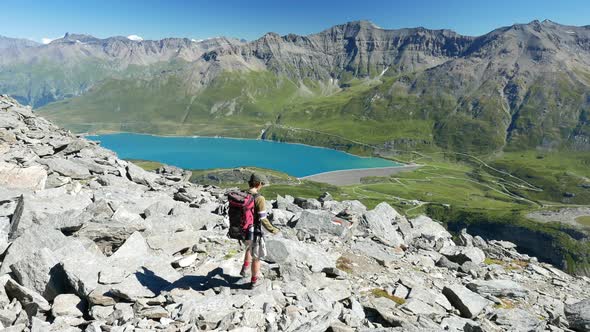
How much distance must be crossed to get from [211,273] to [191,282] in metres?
1.16

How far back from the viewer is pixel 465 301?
17453 mm

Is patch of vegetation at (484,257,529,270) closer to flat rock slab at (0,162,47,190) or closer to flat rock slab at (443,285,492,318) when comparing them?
flat rock slab at (443,285,492,318)

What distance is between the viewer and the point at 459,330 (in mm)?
14836

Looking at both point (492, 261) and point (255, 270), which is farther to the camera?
point (492, 261)

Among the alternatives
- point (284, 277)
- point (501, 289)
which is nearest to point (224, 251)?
point (284, 277)

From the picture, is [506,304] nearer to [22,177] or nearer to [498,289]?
[498,289]

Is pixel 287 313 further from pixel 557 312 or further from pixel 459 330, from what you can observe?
pixel 557 312

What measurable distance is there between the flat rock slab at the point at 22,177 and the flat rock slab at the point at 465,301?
978 inches

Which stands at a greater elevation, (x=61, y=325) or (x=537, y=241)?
(x=61, y=325)

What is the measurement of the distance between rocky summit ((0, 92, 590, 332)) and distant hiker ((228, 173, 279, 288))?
1041 millimetres

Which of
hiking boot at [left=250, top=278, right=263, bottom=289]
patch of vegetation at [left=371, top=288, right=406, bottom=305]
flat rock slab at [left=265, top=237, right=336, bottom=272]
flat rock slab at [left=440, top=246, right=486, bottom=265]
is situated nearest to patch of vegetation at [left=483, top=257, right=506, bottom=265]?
flat rock slab at [left=440, top=246, right=486, bottom=265]

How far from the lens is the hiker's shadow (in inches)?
583

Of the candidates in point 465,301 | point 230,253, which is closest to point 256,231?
point 230,253

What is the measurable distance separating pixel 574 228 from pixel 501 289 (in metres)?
220
